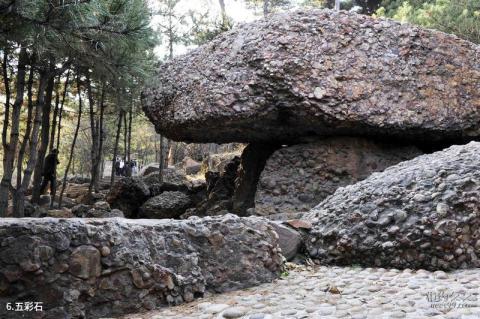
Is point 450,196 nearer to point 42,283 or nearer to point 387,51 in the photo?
point 42,283

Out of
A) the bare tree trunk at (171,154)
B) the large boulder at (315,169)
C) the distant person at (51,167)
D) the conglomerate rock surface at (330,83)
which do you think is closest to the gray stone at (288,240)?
the large boulder at (315,169)

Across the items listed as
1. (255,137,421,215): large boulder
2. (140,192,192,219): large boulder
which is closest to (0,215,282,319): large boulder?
(255,137,421,215): large boulder

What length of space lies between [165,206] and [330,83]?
3.93 metres

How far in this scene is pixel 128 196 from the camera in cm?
968

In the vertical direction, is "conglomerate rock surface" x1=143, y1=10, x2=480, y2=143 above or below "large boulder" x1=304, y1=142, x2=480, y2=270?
above

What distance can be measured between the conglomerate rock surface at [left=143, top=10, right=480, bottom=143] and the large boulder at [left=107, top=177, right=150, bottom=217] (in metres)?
2.33

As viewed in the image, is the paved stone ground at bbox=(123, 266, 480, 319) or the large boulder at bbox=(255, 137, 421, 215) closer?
the paved stone ground at bbox=(123, 266, 480, 319)

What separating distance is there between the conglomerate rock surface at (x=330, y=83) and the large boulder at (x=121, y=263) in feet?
12.3

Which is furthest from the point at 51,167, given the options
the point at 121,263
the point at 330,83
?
the point at 121,263

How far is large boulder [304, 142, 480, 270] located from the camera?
3.77m

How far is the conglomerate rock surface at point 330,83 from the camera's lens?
7078 millimetres

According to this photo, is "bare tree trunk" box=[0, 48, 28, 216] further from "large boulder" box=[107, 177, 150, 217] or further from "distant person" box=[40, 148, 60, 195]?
"distant person" box=[40, 148, 60, 195]

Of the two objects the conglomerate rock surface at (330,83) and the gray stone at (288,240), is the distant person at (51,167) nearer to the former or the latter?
the conglomerate rock surface at (330,83)

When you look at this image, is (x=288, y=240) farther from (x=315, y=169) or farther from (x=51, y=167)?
(x=51, y=167)
